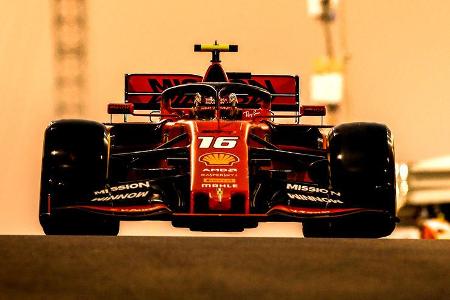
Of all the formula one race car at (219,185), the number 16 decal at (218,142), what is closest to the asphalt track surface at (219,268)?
the formula one race car at (219,185)

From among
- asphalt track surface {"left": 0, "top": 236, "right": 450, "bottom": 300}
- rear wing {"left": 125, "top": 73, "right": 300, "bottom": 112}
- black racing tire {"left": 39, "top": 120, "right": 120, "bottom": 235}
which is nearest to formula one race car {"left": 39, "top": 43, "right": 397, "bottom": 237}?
black racing tire {"left": 39, "top": 120, "right": 120, "bottom": 235}

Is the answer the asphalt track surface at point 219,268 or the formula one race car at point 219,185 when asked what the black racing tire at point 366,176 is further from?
the asphalt track surface at point 219,268

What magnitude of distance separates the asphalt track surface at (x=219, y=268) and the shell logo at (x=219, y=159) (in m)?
1.12

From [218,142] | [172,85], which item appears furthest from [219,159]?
[172,85]

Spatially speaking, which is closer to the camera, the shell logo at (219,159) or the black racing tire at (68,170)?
the black racing tire at (68,170)

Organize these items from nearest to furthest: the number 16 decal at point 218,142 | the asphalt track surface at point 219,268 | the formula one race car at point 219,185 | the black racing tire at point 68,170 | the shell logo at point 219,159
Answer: the asphalt track surface at point 219,268 < the formula one race car at point 219,185 < the black racing tire at point 68,170 < the shell logo at point 219,159 < the number 16 decal at point 218,142

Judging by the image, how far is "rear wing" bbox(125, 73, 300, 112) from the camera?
1021 cm

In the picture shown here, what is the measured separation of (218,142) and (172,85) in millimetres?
3803

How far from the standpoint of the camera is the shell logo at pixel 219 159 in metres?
6.53

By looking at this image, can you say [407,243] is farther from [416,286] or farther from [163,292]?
[163,292]

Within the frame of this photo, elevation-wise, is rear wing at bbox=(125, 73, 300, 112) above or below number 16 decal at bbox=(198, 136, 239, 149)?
above

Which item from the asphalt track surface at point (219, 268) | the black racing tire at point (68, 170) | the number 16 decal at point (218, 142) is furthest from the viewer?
the number 16 decal at point (218, 142)

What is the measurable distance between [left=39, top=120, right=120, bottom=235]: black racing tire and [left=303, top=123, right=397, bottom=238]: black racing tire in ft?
5.13

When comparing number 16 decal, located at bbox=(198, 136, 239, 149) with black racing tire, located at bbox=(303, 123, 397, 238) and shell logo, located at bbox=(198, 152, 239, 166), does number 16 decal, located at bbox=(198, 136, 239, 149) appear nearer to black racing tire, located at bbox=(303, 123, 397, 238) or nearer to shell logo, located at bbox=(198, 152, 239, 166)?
shell logo, located at bbox=(198, 152, 239, 166)
